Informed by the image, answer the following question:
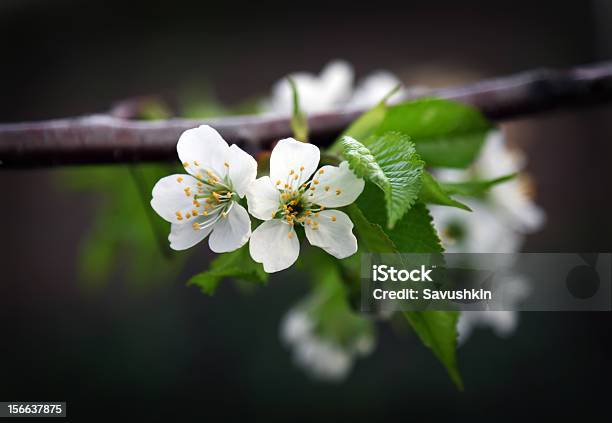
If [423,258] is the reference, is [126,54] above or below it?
above

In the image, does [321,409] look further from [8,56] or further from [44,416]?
[8,56]

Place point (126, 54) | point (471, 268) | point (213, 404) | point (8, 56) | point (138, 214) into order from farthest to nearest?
point (126, 54) < point (8, 56) < point (213, 404) < point (138, 214) < point (471, 268)

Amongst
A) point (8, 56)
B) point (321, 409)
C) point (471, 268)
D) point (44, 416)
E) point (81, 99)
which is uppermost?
point (8, 56)

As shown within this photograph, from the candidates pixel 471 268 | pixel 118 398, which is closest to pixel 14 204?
pixel 118 398

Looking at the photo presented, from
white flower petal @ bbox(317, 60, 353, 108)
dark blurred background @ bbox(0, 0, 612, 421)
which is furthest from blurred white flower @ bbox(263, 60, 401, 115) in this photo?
dark blurred background @ bbox(0, 0, 612, 421)

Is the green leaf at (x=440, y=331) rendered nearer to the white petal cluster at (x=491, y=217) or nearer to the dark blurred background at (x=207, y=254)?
the white petal cluster at (x=491, y=217)

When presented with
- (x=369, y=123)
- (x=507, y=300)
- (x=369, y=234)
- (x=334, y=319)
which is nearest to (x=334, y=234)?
(x=369, y=234)

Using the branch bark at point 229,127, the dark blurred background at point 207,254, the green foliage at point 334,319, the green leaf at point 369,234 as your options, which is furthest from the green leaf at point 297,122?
the dark blurred background at point 207,254
